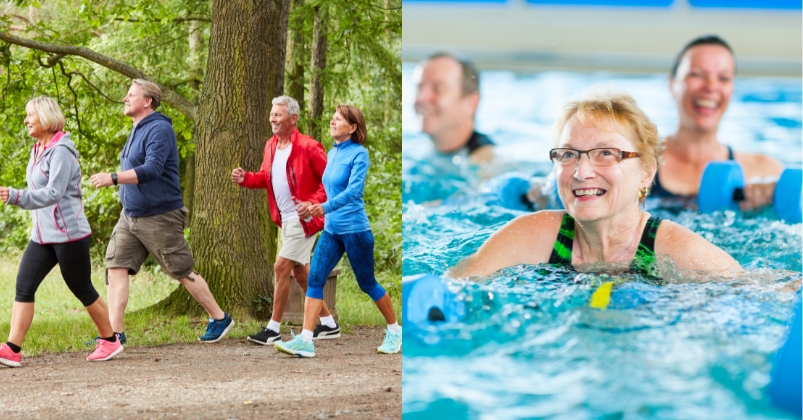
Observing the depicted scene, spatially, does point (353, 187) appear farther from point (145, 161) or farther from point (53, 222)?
point (53, 222)

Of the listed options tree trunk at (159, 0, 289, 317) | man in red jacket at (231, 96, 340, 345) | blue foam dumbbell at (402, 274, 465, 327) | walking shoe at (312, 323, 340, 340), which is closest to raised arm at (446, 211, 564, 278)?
blue foam dumbbell at (402, 274, 465, 327)

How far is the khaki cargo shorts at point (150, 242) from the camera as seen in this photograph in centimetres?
574

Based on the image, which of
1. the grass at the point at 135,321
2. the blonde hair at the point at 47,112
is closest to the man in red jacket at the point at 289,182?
the grass at the point at 135,321

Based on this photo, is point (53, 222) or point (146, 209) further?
point (146, 209)

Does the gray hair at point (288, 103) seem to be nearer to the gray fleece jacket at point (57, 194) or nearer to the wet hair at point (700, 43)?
the gray fleece jacket at point (57, 194)

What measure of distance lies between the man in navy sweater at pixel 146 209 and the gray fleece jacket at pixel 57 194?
0.47 metres

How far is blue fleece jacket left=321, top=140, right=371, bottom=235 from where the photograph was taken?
520cm

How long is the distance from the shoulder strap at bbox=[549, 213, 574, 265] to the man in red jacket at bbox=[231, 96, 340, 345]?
10.4 ft

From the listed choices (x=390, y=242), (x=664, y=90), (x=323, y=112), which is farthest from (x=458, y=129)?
(x=390, y=242)

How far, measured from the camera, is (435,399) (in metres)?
2.61

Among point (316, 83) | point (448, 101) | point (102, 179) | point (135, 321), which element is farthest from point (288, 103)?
point (316, 83)

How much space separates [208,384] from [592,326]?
282 cm

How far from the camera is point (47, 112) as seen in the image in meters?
5.25

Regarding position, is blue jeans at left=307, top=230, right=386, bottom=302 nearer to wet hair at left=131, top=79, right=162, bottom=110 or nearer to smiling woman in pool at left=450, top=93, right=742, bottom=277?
wet hair at left=131, top=79, right=162, bottom=110
